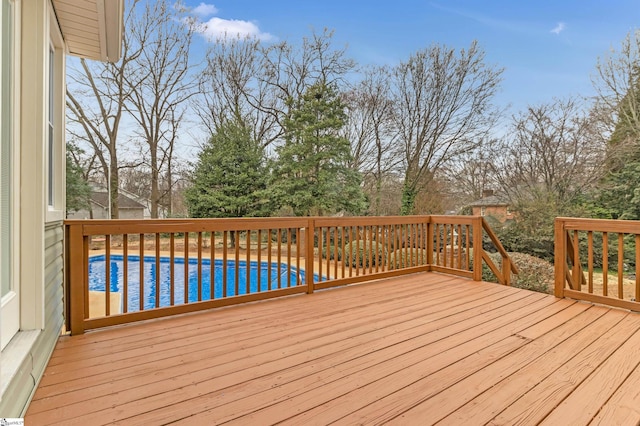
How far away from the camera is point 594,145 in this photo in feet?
31.2

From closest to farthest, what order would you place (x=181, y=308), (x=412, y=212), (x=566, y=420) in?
1. (x=566, y=420)
2. (x=181, y=308)
3. (x=412, y=212)

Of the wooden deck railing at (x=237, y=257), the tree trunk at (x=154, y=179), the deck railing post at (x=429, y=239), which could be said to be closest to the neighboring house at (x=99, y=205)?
the tree trunk at (x=154, y=179)

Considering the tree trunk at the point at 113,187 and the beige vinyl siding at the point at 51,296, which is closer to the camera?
the beige vinyl siding at the point at 51,296

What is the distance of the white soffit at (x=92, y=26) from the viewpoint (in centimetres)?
238

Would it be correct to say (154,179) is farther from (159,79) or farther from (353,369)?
(353,369)

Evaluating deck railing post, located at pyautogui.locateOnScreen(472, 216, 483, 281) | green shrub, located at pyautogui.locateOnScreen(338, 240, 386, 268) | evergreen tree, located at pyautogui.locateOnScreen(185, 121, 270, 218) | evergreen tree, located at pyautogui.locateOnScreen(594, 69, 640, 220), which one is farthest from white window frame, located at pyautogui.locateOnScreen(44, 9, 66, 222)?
evergreen tree, located at pyautogui.locateOnScreen(594, 69, 640, 220)

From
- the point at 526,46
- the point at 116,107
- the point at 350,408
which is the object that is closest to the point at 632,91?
the point at 526,46

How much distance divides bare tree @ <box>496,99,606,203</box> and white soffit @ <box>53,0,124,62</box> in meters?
9.92

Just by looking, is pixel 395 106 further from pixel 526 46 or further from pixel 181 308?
pixel 181 308

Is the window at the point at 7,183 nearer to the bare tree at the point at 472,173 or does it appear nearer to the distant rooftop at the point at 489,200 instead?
the distant rooftop at the point at 489,200

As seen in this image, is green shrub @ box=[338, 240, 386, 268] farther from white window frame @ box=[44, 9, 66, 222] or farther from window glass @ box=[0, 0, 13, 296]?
window glass @ box=[0, 0, 13, 296]

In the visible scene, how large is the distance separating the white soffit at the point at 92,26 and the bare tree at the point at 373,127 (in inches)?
399

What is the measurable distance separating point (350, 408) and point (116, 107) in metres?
13.5

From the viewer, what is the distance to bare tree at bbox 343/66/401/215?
42.0ft
